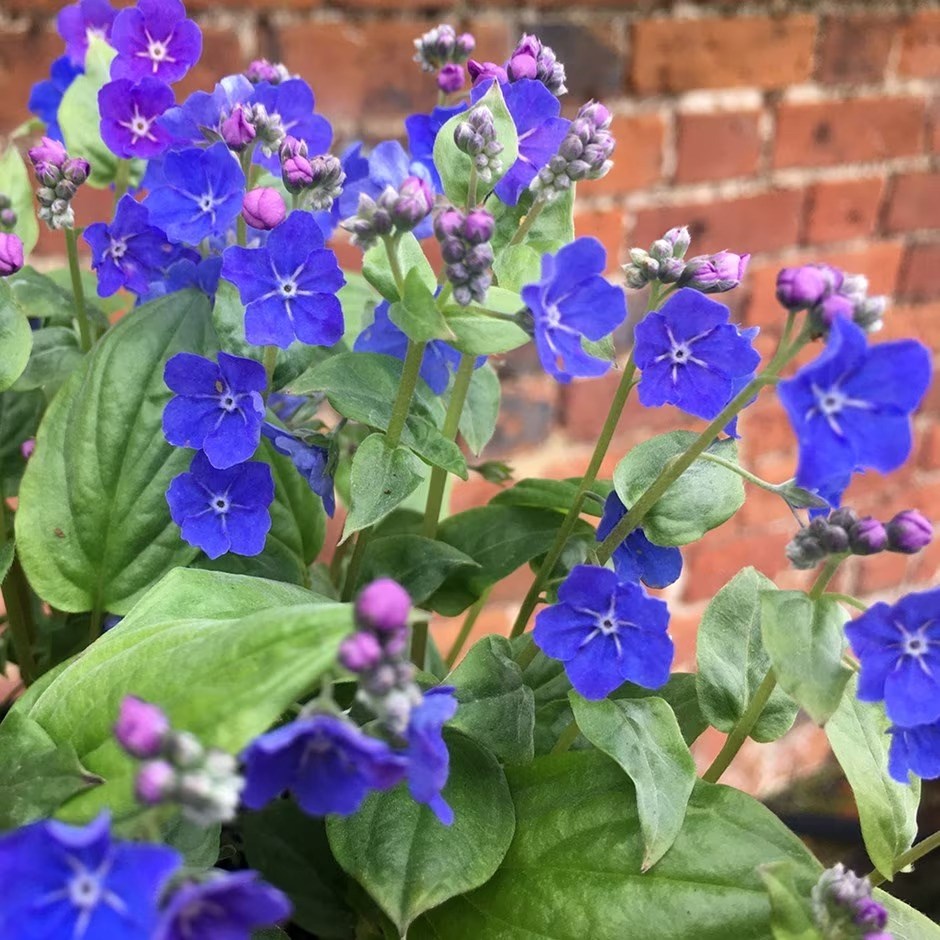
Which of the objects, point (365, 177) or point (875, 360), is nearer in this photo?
point (875, 360)

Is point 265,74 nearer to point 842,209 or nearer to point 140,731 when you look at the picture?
point 140,731

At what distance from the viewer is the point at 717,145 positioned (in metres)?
1.24

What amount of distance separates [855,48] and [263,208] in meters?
1.01

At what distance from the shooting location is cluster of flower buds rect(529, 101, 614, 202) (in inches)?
20.5

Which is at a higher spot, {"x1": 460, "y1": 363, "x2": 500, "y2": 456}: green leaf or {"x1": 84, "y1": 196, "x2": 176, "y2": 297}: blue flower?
{"x1": 84, "y1": 196, "x2": 176, "y2": 297}: blue flower

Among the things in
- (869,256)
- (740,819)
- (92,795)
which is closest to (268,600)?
(92,795)

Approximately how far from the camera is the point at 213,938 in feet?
1.04

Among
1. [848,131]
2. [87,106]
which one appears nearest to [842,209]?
[848,131]

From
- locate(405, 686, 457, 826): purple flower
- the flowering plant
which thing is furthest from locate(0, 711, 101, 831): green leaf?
locate(405, 686, 457, 826): purple flower

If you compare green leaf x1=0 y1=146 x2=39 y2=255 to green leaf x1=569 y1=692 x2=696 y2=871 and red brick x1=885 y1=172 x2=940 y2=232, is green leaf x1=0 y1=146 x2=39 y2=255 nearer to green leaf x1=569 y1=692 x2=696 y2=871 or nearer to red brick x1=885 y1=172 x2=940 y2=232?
green leaf x1=569 y1=692 x2=696 y2=871

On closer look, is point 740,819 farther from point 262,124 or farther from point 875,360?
point 262,124

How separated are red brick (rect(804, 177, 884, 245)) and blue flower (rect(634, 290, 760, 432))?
0.93 meters

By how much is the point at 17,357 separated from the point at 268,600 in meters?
0.18

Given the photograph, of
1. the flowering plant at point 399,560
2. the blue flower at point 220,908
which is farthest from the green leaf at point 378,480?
the blue flower at point 220,908
